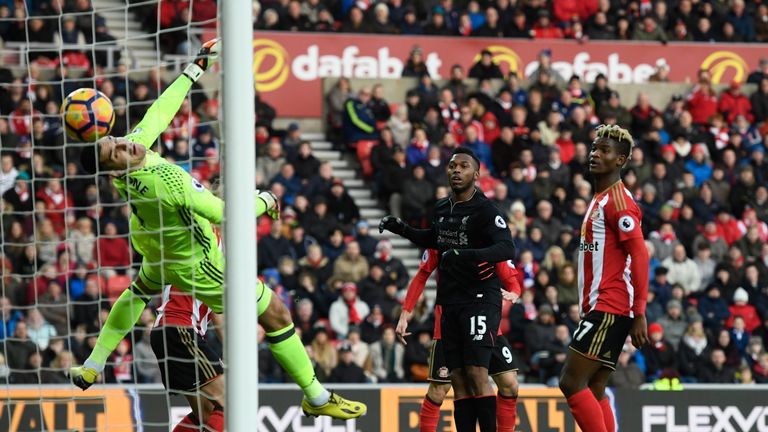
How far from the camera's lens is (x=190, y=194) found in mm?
8133

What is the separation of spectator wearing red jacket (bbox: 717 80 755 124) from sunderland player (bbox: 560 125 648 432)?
11.4 metres

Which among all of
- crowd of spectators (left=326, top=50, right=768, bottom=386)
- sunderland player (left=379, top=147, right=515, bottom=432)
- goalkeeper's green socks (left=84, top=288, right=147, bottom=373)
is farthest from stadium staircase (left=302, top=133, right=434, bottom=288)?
goalkeeper's green socks (left=84, top=288, right=147, bottom=373)

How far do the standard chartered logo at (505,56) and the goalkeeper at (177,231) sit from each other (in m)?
12.0

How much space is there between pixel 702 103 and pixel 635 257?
37.9ft

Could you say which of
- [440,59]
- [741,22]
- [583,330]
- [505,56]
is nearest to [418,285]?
[583,330]

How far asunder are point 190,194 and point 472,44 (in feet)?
41.9

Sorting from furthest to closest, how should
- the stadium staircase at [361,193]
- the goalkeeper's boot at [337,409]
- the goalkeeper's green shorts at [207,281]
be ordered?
1. the stadium staircase at [361,193]
2. the goalkeeper's boot at [337,409]
3. the goalkeeper's green shorts at [207,281]

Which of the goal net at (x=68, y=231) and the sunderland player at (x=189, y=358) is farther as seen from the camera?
the goal net at (x=68, y=231)

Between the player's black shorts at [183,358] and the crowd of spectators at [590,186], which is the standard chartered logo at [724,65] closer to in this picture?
the crowd of spectators at [590,186]

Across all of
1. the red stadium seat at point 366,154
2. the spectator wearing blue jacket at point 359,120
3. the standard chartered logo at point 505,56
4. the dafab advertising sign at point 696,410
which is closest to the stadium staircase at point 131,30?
the spectator wearing blue jacket at point 359,120

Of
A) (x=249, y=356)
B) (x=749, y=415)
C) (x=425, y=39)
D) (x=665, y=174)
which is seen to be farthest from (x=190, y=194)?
(x=425, y=39)

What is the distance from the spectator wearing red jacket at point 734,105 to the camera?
787 inches

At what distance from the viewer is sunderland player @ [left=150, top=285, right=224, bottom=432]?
8938 millimetres

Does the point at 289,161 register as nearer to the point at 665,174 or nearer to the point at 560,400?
the point at 665,174
